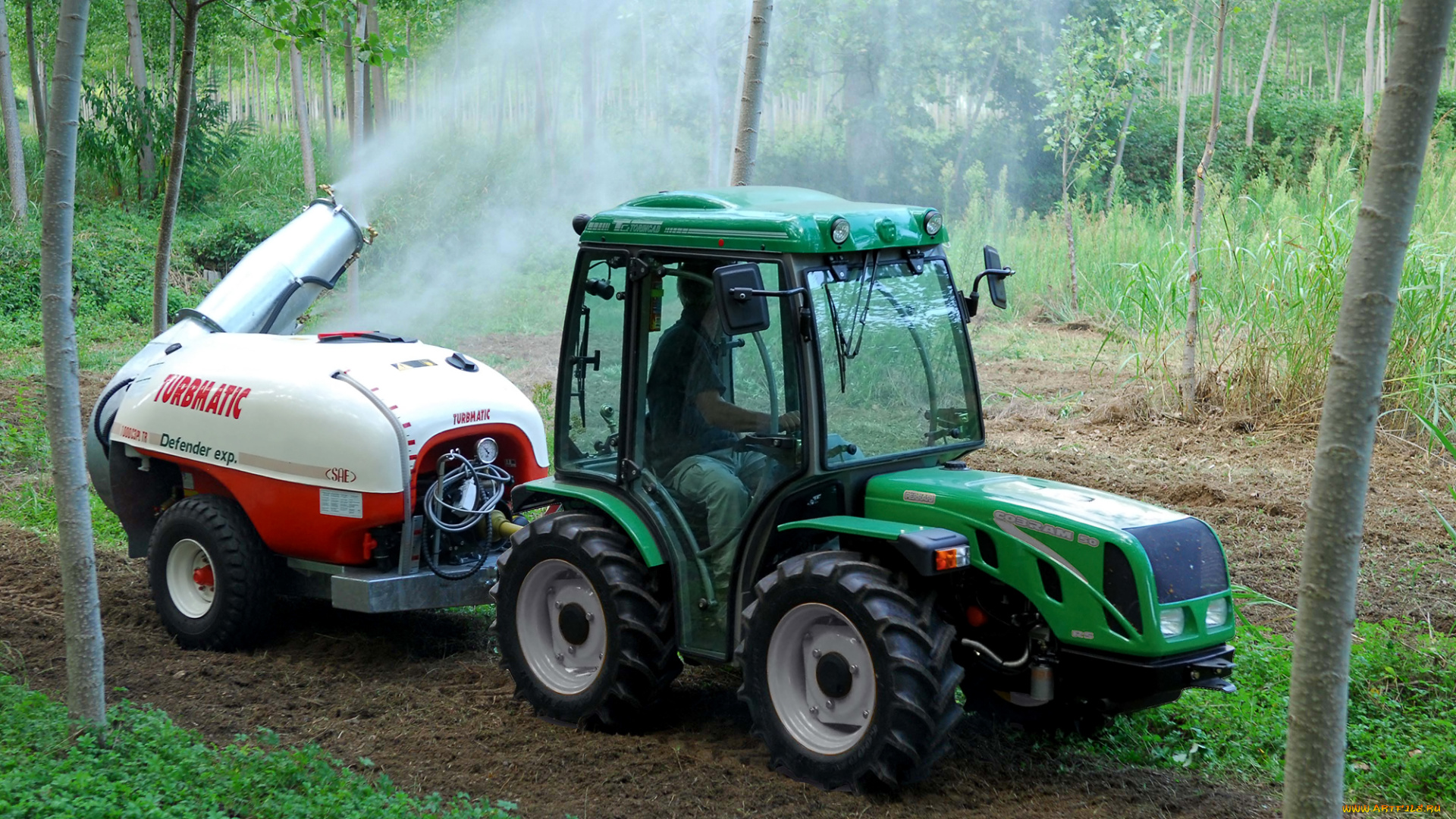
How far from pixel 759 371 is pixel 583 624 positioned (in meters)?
1.37

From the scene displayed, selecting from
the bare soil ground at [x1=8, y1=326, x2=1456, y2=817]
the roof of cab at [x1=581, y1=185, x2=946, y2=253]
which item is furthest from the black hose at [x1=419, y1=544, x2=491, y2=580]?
the roof of cab at [x1=581, y1=185, x2=946, y2=253]

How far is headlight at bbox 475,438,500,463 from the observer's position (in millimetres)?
6184

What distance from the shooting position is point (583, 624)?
5.25 m

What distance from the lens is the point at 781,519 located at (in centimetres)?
478

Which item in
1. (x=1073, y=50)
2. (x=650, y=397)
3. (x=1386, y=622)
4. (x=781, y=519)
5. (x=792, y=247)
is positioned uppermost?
(x=1073, y=50)

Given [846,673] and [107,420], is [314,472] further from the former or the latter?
[846,673]

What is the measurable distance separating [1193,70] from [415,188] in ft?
112

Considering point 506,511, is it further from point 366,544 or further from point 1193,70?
point 1193,70

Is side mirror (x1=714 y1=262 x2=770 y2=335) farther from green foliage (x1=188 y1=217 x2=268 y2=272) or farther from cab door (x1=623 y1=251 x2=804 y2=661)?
green foliage (x1=188 y1=217 x2=268 y2=272)

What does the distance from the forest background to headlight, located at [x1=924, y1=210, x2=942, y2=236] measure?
4.51 meters

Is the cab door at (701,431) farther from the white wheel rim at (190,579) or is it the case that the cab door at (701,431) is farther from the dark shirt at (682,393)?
the white wheel rim at (190,579)

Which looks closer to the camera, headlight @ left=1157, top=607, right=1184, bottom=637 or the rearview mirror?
headlight @ left=1157, top=607, right=1184, bottom=637

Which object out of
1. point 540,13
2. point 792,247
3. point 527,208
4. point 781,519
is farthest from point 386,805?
point 540,13

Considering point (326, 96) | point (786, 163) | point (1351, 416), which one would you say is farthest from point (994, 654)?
point (786, 163)
